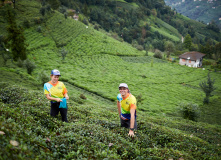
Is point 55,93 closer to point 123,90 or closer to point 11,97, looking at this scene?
point 123,90

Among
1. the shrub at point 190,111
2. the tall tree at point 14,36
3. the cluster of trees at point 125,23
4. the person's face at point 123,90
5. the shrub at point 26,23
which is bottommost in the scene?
the shrub at point 190,111

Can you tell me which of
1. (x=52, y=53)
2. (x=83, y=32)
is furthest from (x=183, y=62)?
(x=52, y=53)

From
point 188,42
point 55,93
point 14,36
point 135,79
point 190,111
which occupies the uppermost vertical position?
point 188,42

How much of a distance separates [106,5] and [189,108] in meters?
191

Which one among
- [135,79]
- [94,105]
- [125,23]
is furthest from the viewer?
[125,23]

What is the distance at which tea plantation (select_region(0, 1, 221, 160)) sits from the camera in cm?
507

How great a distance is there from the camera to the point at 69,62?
204 ft

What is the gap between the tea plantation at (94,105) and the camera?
16.6ft

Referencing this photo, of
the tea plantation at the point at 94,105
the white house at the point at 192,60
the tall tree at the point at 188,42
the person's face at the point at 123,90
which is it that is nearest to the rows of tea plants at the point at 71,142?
the tea plantation at the point at 94,105

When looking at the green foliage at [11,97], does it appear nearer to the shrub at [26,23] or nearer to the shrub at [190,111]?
the shrub at [190,111]

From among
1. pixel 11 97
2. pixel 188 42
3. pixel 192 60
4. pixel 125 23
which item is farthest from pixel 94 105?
pixel 125 23

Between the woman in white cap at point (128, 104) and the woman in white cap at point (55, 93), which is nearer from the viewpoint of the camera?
the woman in white cap at point (128, 104)

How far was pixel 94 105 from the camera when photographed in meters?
21.0

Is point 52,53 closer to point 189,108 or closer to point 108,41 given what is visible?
point 108,41
